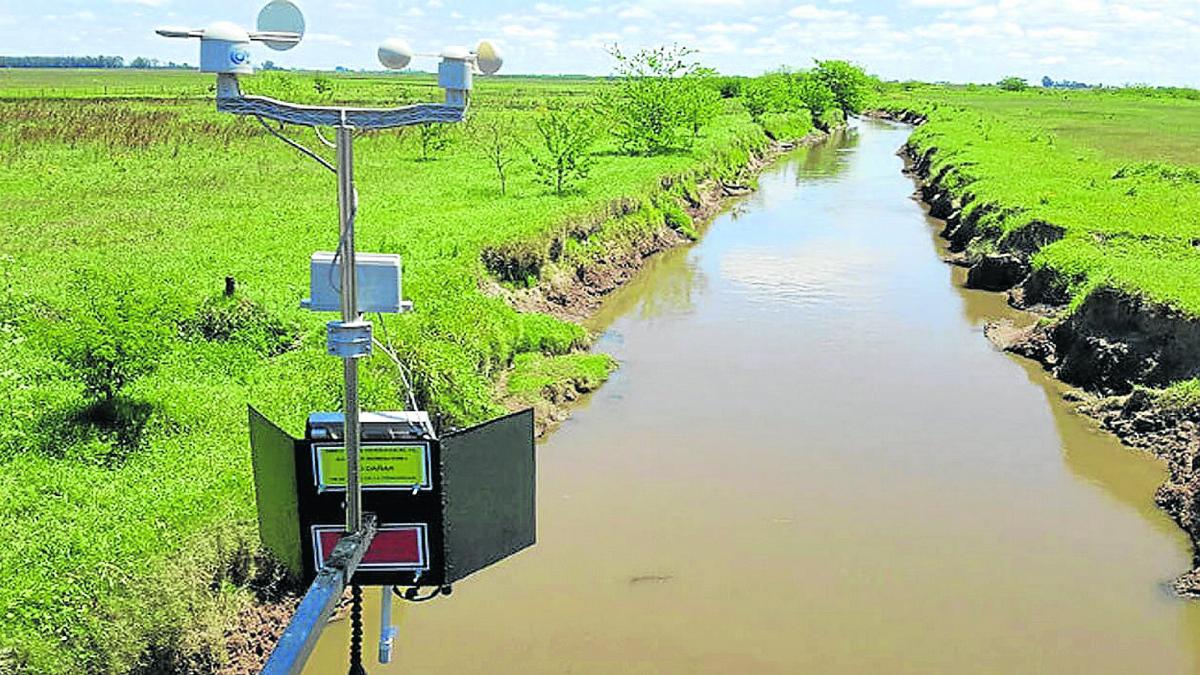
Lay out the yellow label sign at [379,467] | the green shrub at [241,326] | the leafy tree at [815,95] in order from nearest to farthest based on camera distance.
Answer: the yellow label sign at [379,467]
the green shrub at [241,326]
the leafy tree at [815,95]

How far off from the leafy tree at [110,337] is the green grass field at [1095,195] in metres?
11.2

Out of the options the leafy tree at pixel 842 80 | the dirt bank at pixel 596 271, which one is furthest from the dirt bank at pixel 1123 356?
the leafy tree at pixel 842 80

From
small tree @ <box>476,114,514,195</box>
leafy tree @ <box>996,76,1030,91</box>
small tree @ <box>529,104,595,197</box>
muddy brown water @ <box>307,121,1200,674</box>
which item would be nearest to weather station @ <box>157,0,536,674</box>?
muddy brown water @ <box>307,121,1200,674</box>

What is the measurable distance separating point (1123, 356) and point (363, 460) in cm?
1152

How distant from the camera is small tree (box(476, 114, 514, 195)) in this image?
22.0m

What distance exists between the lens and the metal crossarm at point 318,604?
2.55 m

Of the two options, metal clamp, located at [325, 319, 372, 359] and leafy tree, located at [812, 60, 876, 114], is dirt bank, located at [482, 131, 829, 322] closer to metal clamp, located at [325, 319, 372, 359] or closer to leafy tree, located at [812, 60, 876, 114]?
metal clamp, located at [325, 319, 372, 359]

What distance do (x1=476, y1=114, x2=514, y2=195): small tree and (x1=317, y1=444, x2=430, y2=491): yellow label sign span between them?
17146mm

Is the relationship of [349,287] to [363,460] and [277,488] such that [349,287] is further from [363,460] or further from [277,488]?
[277,488]

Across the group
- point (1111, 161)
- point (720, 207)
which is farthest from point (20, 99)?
point (1111, 161)

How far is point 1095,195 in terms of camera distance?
20.3m

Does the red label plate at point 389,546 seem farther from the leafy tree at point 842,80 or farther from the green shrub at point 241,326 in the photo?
the leafy tree at point 842,80

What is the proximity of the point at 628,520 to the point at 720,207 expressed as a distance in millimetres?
18988

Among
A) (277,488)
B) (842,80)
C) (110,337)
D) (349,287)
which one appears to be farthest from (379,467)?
(842,80)
